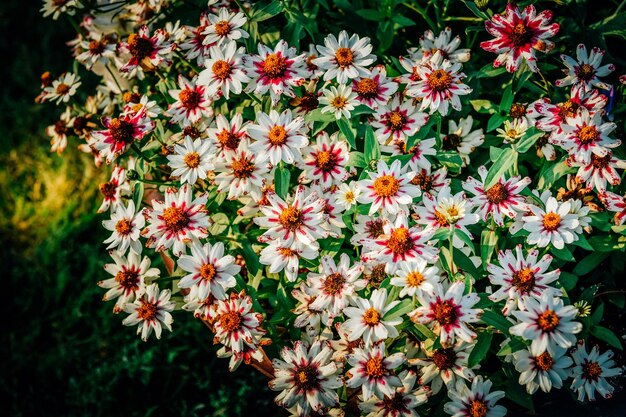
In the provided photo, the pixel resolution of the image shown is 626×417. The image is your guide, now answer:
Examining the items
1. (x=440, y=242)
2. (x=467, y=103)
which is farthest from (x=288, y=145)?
(x=467, y=103)

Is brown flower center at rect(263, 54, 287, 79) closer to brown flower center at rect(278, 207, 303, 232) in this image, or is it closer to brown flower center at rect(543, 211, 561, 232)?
brown flower center at rect(278, 207, 303, 232)

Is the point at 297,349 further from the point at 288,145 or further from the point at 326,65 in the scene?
the point at 326,65

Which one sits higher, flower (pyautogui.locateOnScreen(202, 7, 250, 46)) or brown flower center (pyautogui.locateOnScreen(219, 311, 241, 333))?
flower (pyautogui.locateOnScreen(202, 7, 250, 46))

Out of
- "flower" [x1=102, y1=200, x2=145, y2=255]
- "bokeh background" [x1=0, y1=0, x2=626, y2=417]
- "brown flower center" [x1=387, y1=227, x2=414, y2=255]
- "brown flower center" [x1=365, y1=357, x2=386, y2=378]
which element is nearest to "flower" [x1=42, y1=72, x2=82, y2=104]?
"flower" [x1=102, y1=200, x2=145, y2=255]

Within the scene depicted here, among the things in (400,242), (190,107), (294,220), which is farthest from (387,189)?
(190,107)

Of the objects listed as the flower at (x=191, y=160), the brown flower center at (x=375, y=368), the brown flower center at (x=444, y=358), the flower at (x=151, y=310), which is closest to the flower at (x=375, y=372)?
the brown flower center at (x=375, y=368)

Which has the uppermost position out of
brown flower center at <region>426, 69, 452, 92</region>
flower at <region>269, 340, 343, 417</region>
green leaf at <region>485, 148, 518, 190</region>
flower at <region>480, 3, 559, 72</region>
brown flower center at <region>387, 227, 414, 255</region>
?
flower at <region>480, 3, 559, 72</region>
